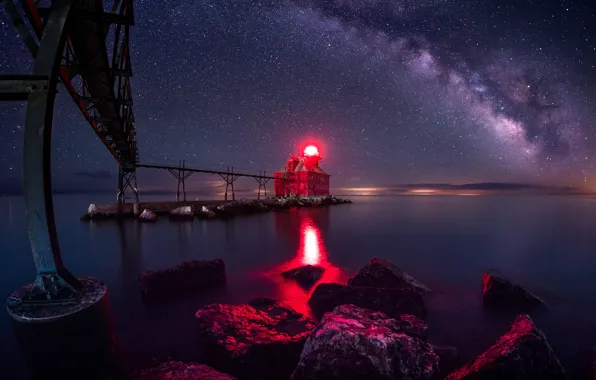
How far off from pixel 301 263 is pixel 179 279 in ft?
24.1

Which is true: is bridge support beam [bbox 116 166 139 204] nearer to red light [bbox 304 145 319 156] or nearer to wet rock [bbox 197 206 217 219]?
wet rock [bbox 197 206 217 219]

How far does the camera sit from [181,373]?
4195 mm

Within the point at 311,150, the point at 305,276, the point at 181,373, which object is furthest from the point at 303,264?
the point at 311,150

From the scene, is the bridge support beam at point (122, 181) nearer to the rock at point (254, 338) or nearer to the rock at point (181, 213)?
the rock at point (181, 213)

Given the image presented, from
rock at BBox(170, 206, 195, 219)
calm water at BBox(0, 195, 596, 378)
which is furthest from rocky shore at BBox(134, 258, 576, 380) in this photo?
rock at BBox(170, 206, 195, 219)

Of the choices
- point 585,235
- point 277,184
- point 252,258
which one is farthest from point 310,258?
point 277,184

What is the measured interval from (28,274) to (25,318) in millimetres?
13551

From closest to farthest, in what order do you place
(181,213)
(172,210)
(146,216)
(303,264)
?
(303,264) < (146,216) < (181,213) < (172,210)

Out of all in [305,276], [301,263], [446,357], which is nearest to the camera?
[446,357]

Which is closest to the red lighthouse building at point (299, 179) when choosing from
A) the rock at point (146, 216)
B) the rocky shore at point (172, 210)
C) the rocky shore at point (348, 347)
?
the rocky shore at point (172, 210)

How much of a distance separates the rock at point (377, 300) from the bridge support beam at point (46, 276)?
17.4 feet

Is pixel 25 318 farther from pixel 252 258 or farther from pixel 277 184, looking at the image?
pixel 277 184

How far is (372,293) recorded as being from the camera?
7.20 meters

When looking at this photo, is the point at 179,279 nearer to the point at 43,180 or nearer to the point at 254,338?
the point at 254,338
